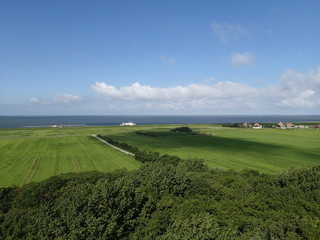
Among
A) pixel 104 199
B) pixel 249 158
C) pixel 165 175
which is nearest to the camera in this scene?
pixel 104 199

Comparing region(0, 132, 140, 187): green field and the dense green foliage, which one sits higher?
the dense green foliage

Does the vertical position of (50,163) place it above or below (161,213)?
below

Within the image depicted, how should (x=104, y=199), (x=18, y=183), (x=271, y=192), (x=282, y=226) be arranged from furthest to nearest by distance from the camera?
(x=18, y=183)
(x=271, y=192)
(x=104, y=199)
(x=282, y=226)

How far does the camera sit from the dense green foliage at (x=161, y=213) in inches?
597

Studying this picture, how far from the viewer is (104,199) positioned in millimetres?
19625

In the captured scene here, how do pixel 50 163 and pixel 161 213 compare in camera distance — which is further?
pixel 50 163

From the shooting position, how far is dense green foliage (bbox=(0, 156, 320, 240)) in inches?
597

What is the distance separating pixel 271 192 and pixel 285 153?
53.3m

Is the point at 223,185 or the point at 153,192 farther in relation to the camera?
the point at 223,185

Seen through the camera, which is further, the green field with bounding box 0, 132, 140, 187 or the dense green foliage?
the green field with bounding box 0, 132, 140, 187

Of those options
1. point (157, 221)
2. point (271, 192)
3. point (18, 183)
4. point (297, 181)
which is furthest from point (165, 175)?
point (18, 183)

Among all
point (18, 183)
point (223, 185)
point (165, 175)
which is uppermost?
point (165, 175)

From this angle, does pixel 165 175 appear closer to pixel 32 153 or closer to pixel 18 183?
pixel 18 183

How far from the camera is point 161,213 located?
64.1ft
